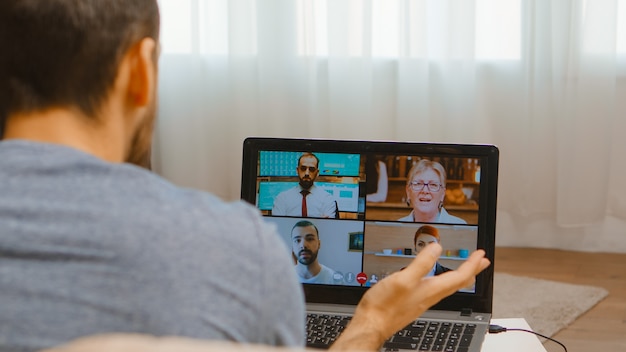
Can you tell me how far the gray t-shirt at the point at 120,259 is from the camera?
0.78m

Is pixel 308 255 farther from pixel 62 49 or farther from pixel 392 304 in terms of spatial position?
pixel 62 49

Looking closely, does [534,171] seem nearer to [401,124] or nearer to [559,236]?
[559,236]

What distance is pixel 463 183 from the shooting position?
1.60m

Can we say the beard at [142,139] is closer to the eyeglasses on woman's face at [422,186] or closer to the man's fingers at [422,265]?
the man's fingers at [422,265]

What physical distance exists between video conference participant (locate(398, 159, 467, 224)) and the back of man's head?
0.81 m

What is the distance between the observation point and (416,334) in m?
1.48

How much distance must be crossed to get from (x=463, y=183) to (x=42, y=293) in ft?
3.13

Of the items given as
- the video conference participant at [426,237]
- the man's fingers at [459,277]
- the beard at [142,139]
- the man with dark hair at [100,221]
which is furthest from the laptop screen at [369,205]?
the man with dark hair at [100,221]

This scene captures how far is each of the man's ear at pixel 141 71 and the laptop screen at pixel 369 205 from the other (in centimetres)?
72

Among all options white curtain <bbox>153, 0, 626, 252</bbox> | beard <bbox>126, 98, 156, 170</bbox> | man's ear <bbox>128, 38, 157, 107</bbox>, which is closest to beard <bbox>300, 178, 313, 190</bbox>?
beard <bbox>126, 98, 156, 170</bbox>

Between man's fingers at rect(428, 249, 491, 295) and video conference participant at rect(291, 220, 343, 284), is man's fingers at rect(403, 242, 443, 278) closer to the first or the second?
man's fingers at rect(428, 249, 491, 295)

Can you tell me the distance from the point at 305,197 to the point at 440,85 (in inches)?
86.3

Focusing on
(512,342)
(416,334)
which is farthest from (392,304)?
(512,342)

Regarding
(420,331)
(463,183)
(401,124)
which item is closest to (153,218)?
(420,331)
